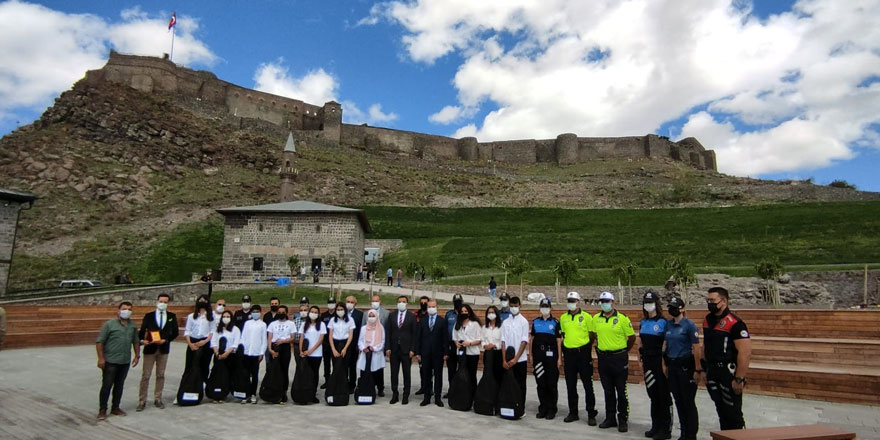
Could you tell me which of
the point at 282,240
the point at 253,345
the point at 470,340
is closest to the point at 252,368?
the point at 253,345

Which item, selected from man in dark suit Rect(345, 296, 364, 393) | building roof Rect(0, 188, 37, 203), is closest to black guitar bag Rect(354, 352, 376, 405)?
man in dark suit Rect(345, 296, 364, 393)

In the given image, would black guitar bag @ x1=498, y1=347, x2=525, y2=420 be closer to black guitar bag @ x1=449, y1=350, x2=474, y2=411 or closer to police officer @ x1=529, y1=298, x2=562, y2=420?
police officer @ x1=529, y1=298, x2=562, y2=420

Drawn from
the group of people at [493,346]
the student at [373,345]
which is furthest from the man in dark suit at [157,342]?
the student at [373,345]

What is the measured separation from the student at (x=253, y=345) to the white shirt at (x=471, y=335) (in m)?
3.52

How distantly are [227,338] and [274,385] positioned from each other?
1.16m

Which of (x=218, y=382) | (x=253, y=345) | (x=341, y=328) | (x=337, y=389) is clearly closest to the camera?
(x=337, y=389)

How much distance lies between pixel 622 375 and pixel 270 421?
16.0ft

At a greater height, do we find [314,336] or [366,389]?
→ [314,336]

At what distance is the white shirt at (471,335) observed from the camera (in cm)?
807

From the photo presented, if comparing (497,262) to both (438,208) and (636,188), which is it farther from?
(636,188)

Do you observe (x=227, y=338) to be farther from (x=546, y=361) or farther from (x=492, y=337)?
(x=546, y=361)

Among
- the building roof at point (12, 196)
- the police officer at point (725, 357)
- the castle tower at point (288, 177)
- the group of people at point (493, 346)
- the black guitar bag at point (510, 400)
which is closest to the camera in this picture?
the police officer at point (725, 357)

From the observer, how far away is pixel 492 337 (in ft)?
26.0

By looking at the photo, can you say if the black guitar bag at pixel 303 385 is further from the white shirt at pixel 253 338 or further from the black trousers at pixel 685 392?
the black trousers at pixel 685 392
